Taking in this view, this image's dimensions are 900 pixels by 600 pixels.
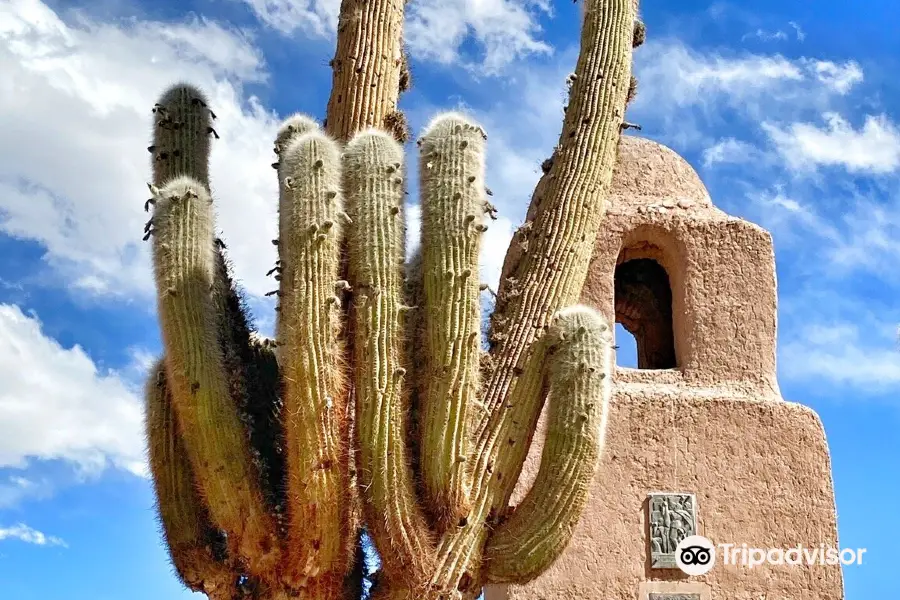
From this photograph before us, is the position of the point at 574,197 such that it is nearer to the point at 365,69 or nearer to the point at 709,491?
the point at 365,69

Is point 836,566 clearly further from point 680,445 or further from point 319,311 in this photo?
point 319,311

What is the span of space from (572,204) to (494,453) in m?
1.73

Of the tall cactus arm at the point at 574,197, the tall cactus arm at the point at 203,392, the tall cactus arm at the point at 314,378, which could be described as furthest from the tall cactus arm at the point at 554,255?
the tall cactus arm at the point at 203,392

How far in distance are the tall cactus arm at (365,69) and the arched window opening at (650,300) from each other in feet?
11.7

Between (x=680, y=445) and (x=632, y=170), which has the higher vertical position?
(x=632, y=170)

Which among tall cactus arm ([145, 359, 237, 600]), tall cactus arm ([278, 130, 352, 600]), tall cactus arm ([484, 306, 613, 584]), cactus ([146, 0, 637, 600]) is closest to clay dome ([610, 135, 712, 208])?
cactus ([146, 0, 637, 600])

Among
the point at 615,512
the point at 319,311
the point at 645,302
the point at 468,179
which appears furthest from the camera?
the point at 645,302

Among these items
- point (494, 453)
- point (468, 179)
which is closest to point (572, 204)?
point (468, 179)

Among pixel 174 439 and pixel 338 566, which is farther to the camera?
pixel 174 439

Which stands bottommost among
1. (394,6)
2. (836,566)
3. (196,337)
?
(836,566)

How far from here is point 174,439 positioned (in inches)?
251

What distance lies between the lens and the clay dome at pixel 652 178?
29.9 feet

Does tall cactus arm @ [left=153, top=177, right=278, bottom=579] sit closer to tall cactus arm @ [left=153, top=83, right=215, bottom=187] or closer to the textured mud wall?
tall cactus arm @ [left=153, top=83, right=215, bottom=187]

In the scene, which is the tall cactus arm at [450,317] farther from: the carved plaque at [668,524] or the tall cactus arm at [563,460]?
the carved plaque at [668,524]
